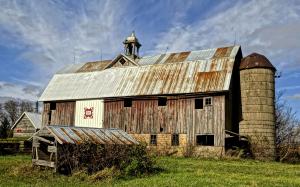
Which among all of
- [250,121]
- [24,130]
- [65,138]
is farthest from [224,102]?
[24,130]

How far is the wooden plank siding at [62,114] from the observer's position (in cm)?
3409

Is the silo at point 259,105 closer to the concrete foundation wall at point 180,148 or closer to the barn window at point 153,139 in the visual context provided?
the concrete foundation wall at point 180,148

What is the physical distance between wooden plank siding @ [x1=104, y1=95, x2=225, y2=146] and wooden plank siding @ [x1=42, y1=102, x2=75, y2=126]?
3.80 m

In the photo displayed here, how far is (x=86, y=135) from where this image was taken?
704 inches

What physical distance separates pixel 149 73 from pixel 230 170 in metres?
15.7

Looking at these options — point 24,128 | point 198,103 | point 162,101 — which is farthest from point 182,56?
point 24,128

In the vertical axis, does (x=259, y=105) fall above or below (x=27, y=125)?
above

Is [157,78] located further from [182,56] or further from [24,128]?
[24,128]

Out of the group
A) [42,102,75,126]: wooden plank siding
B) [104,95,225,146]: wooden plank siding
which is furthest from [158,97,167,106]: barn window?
[42,102,75,126]: wooden plank siding

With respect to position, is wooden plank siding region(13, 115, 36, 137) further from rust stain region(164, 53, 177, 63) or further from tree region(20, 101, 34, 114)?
tree region(20, 101, 34, 114)

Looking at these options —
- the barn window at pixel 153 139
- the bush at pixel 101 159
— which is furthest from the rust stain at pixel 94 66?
the bush at pixel 101 159

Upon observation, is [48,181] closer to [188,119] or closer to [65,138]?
[65,138]

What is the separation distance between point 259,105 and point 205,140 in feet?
17.0

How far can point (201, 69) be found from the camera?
98.4 ft
